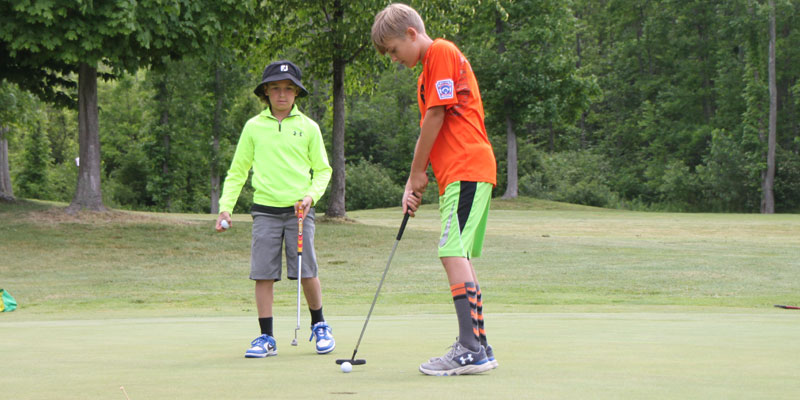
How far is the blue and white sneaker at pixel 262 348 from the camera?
5250mm

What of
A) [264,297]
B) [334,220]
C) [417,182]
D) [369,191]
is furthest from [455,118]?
[369,191]

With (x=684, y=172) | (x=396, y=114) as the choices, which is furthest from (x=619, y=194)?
(x=396, y=114)

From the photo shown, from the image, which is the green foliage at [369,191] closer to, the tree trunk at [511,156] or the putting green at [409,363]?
the tree trunk at [511,156]

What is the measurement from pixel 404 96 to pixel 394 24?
5645cm

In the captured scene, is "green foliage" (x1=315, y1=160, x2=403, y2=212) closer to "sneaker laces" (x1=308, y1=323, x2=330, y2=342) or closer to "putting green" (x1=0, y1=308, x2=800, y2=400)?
"putting green" (x1=0, y1=308, x2=800, y2=400)

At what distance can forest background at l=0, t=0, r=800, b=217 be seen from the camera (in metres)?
19.4

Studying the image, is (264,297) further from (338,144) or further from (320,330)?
(338,144)

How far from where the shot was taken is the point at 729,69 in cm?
5400

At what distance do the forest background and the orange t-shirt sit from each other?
13.1 meters

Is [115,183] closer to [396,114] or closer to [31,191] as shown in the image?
[31,191]

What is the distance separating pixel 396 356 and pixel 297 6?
61.0 feet

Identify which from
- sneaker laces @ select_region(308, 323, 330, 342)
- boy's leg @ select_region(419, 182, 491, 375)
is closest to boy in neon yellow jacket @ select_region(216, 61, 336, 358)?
sneaker laces @ select_region(308, 323, 330, 342)

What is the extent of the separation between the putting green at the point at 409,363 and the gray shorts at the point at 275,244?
0.52 m

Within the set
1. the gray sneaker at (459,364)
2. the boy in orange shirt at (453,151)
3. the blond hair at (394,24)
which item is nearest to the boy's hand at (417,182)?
the boy in orange shirt at (453,151)
